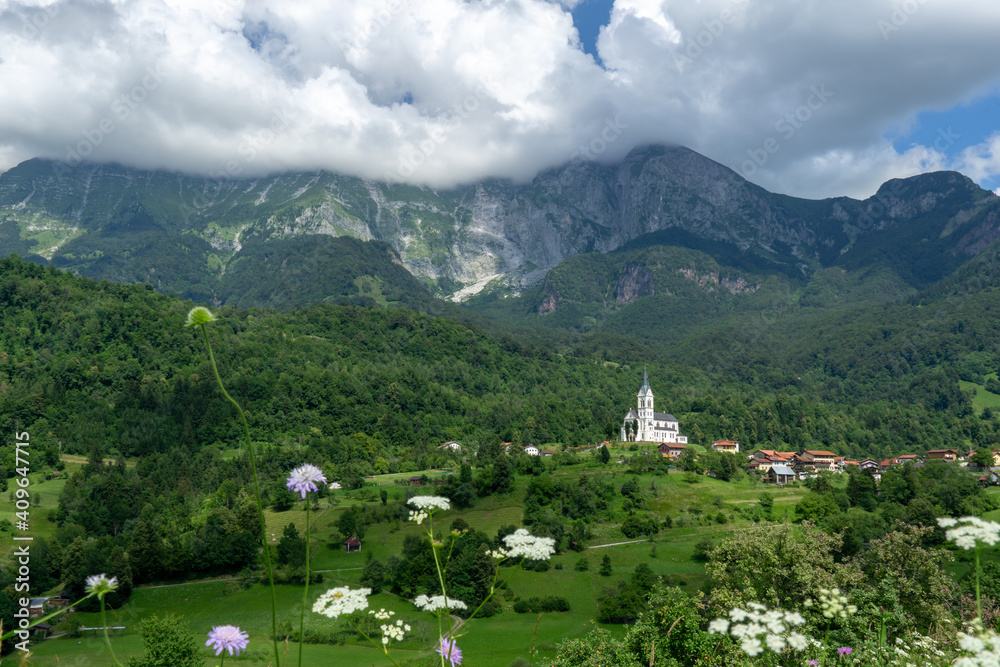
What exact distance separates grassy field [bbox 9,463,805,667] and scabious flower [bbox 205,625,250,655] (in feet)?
91.5

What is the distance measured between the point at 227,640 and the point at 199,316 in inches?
124

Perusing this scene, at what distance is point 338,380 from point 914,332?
18166 cm

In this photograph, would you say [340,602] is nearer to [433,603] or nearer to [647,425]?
[433,603]

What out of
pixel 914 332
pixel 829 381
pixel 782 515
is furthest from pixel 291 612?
pixel 914 332

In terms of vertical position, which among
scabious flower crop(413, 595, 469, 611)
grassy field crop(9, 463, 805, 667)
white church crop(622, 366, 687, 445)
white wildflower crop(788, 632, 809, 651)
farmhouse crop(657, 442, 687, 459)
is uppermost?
white wildflower crop(788, 632, 809, 651)

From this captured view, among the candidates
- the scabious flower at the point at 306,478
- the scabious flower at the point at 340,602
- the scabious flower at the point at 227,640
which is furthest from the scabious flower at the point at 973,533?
the scabious flower at the point at 227,640

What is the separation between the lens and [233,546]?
210 feet

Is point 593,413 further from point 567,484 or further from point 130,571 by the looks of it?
point 130,571

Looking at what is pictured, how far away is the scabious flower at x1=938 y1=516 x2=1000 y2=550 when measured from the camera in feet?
16.8

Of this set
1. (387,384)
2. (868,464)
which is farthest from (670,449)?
(387,384)

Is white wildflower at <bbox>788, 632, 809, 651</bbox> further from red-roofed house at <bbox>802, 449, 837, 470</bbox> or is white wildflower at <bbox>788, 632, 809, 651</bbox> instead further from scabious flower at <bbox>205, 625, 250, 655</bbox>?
red-roofed house at <bbox>802, 449, 837, 470</bbox>

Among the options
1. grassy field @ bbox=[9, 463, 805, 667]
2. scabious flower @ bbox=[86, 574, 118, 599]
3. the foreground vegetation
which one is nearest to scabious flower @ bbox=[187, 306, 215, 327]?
scabious flower @ bbox=[86, 574, 118, 599]

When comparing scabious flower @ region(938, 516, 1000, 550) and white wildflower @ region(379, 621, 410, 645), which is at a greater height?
scabious flower @ region(938, 516, 1000, 550)

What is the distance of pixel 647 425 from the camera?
389ft
